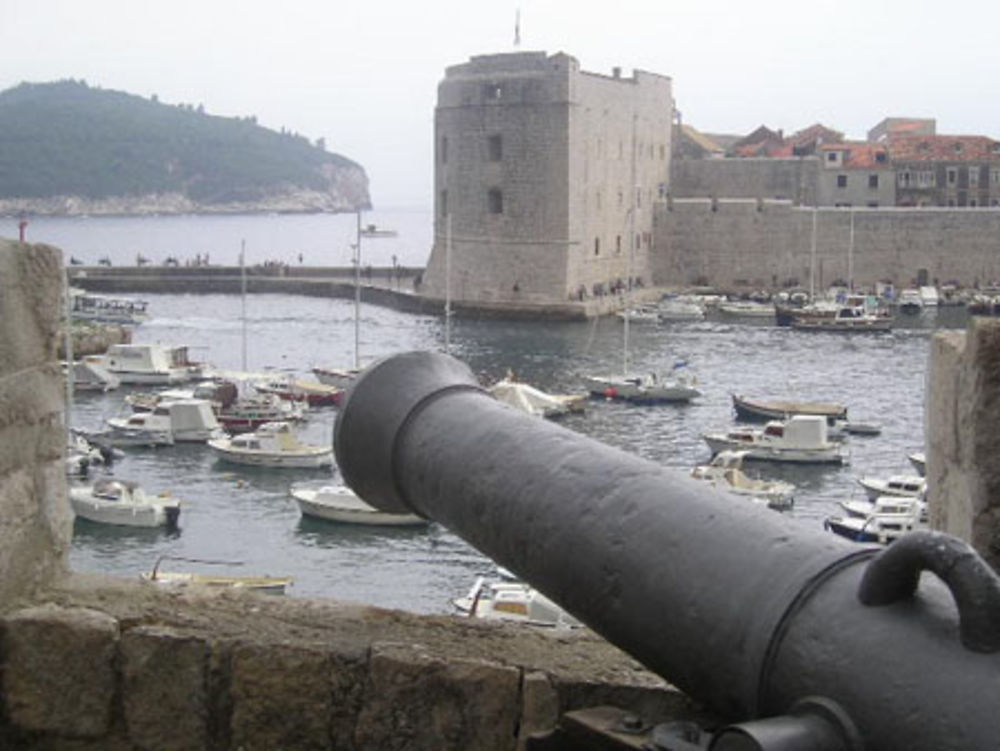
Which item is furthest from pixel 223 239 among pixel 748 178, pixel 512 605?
pixel 512 605

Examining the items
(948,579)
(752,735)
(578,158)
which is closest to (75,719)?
(752,735)

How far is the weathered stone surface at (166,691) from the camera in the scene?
2258 mm

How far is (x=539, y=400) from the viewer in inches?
938

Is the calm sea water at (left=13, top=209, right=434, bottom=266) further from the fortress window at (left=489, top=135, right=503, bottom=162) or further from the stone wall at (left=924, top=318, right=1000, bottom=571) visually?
the stone wall at (left=924, top=318, right=1000, bottom=571)

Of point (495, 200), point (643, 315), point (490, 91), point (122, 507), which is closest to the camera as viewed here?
point (122, 507)

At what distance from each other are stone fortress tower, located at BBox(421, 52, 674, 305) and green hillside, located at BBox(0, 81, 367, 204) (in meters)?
106

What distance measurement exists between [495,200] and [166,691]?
37426 millimetres

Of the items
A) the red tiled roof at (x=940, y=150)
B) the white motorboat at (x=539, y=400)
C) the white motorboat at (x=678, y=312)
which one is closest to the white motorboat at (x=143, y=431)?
the white motorboat at (x=539, y=400)

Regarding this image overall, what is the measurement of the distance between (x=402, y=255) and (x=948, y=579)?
3939 inches

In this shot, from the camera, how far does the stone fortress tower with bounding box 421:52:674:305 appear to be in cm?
3809

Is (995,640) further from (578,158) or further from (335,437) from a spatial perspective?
(578,158)

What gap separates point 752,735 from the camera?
1.49 metres

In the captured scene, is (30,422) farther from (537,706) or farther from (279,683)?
(537,706)

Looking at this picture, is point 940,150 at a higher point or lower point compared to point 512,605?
higher
